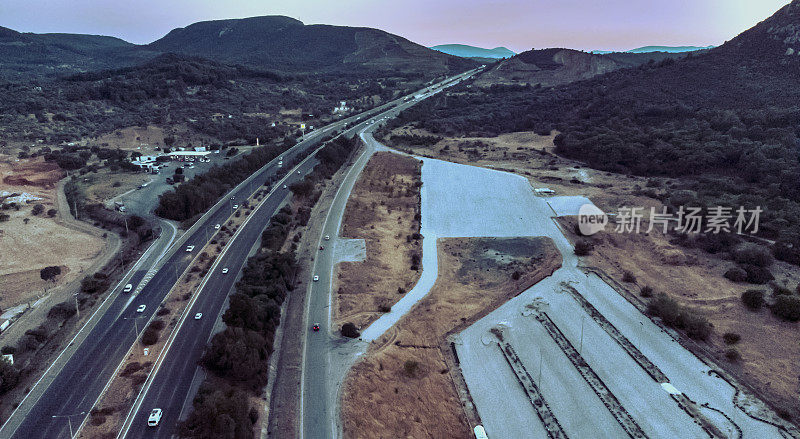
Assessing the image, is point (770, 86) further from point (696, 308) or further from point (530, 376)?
point (530, 376)

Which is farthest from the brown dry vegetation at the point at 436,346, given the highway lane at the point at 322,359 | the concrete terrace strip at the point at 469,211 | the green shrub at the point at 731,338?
the green shrub at the point at 731,338

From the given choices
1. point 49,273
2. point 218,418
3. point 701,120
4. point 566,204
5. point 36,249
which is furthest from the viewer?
point 701,120

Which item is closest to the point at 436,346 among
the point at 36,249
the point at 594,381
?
the point at 594,381

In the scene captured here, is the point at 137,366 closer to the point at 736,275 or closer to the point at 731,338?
the point at 731,338

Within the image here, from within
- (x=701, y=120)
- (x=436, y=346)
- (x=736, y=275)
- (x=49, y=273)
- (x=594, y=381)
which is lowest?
(x=594, y=381)

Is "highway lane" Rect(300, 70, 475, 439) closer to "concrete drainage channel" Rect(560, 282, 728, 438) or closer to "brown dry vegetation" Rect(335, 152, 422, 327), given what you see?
"brown dry vegetation" Rect(335, 152, 422, 327)

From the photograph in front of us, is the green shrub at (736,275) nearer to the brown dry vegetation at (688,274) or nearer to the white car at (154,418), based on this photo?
the brown dry vegetation at (688,274)
